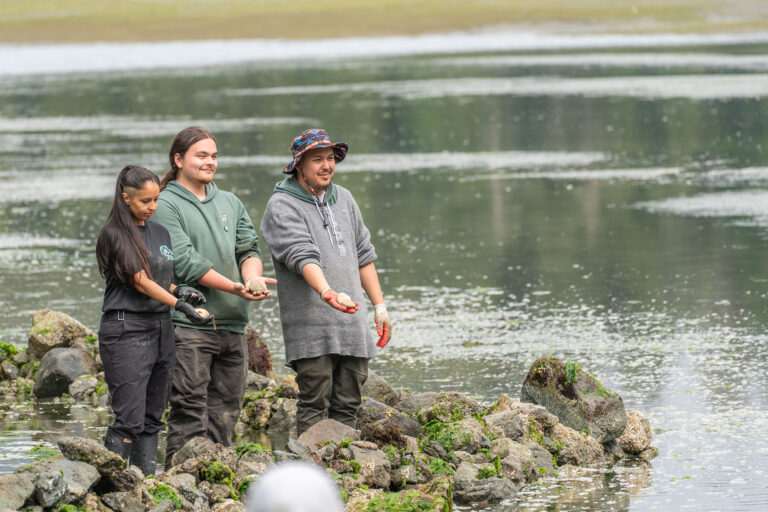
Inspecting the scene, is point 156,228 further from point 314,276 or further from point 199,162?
point 314,276

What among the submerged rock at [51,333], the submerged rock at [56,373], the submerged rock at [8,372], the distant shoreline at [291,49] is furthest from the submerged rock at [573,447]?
the distant shoreline at [291,49]

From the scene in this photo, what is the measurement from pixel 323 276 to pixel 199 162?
90cm

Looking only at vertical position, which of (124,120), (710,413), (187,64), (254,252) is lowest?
(710,413)

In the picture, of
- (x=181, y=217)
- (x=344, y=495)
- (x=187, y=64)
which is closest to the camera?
(x=344, y=495)

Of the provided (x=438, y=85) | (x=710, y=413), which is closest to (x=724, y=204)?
(x=710, y=413)

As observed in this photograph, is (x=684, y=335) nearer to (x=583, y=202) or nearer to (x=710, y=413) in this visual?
(x=710, y=413)

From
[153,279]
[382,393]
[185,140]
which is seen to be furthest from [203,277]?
[382,393]

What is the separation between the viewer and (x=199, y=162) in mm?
7184

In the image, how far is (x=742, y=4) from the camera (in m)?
103

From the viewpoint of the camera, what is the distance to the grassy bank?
95000mm

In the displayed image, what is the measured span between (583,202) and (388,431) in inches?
480

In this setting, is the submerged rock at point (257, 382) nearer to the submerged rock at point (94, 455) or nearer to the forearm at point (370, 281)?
the forearm at point (370, 281)

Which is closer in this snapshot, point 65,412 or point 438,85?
point 65,412

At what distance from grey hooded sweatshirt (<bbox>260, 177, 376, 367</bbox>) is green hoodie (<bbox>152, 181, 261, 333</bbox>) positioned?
19 centimetres
